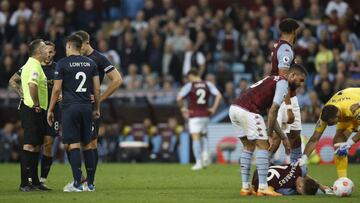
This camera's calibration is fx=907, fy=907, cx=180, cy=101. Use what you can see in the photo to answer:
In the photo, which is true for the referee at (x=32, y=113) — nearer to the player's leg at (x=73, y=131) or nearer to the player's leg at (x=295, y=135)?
the player's leg at (x=73, y=131)

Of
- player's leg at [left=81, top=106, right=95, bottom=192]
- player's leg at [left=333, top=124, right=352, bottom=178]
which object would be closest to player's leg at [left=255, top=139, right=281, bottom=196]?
player's leg at [left=333, top=124, right=352, bottom=178]

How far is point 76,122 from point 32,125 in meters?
1.11

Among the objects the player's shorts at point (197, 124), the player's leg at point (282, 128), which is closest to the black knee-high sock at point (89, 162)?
the player's leg at point (282, 128)

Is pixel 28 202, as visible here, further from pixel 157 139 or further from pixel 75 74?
pixel 157 139

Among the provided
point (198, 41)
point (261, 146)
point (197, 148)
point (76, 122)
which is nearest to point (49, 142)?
point (76, 122)

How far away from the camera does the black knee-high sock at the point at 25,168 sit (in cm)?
1477

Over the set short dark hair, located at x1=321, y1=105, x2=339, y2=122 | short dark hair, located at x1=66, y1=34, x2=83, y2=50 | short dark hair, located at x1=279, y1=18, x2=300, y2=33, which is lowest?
short dark hair, located at x1=321, y1=105, x2=339, y2=122

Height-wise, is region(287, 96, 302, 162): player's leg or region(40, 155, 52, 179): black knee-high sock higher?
region(287, 96, 302, 162): player's leg

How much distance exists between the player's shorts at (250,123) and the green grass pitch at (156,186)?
0.92m

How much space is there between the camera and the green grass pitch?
12.9 m

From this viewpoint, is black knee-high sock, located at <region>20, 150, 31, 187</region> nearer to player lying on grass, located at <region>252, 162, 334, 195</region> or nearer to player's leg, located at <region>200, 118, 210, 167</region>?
player lying on grass, located at <region>252, 162, 334, 195</region>

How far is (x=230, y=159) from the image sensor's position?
83.8 feet

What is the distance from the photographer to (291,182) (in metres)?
13.8

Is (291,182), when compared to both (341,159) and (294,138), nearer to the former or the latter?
(341,159)
